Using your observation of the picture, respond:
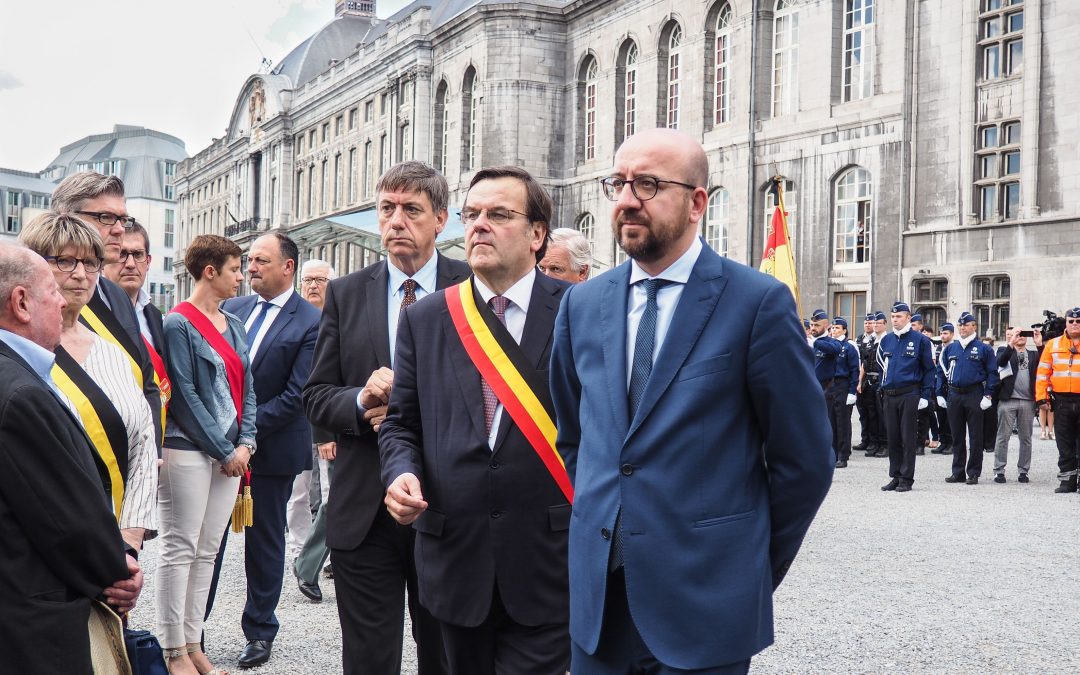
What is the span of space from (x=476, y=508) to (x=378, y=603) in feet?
2.68

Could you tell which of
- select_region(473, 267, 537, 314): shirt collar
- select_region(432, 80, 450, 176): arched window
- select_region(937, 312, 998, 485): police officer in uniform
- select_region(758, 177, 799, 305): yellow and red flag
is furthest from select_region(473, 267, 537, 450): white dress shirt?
select_region(432, 80, 450, 176): arched window

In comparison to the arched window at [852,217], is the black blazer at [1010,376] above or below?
below

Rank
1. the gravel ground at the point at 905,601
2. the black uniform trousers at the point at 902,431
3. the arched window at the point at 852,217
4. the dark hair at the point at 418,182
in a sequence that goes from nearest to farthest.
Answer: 1. the dark hair at the point at 418,182
2. the gravel ground at the point at 905,601
3. the black uniform trousers at the point at 902,431
4. the arched window at the point at 852,217

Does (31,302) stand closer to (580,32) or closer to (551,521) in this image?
(551,521)

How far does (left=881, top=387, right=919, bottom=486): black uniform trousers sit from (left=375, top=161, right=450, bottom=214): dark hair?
34.3ft

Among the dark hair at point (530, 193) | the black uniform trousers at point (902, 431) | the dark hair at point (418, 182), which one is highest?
the dark hair at point (418, 182)

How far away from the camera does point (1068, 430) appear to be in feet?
45.1

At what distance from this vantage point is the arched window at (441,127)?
48719mm

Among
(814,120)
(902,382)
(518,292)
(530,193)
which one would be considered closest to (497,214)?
(530,193)

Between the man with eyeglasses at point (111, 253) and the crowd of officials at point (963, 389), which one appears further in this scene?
the crowd of officials at point (963, 389)

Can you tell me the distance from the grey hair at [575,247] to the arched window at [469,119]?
40098 mm

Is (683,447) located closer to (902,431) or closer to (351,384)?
(351,384)

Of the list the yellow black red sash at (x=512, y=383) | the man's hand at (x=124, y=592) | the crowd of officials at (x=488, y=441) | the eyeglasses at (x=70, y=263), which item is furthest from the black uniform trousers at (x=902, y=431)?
the man's hand at (x=124, y=592)

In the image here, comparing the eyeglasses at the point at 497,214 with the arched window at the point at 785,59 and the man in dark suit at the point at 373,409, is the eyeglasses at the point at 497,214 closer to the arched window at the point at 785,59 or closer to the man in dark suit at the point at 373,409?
the man in dark suit at the point at 373,409
